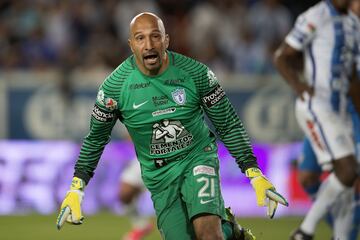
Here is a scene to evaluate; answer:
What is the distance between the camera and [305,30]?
28.0 feet

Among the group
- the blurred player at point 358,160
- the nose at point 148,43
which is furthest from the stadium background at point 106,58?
the nose at point 148,43

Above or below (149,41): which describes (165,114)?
below

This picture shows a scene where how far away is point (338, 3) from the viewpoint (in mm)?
8523

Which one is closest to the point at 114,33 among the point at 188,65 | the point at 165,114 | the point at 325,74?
the point at 325,74

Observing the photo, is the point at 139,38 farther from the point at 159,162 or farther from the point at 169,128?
the point at 159,162

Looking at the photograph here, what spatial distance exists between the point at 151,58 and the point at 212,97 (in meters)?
0.52

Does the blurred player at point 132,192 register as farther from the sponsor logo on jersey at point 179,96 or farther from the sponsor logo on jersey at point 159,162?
the sponsor logo on jersey at point 179,96

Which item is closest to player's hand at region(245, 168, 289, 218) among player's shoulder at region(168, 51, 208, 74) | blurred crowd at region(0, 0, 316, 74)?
player's shoulder at region(168, 51, 208, 74)

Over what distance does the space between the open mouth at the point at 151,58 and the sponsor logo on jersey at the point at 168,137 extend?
1.45 feet

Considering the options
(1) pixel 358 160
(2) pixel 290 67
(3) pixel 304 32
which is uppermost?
(3) pixel 304 32

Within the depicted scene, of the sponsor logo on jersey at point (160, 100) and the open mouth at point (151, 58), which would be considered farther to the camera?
the sponsor logo on jersey at point (160, 100)

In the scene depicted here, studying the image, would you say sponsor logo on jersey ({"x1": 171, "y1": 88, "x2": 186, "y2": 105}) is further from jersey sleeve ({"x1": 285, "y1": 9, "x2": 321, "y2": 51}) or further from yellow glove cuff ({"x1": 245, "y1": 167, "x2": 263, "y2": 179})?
jersey sleeve ({"x1": 285, "y1": 9, "x2": 321, "y2": 51})

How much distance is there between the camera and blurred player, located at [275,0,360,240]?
841cm

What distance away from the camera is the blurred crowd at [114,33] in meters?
15.6
